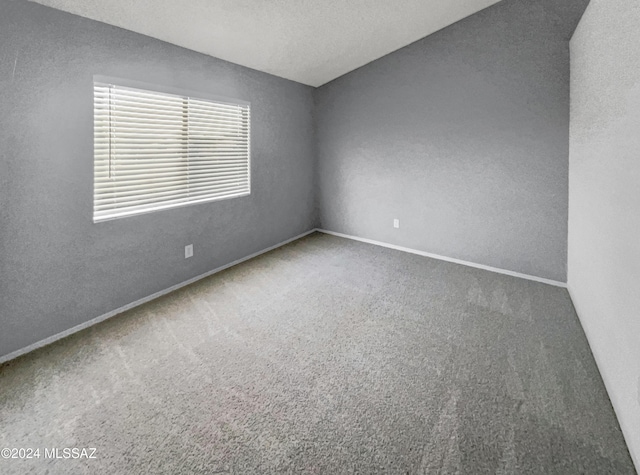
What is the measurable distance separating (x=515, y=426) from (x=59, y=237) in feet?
9.77

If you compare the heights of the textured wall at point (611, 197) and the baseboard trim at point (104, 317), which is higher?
the textured wall at point (611, 197)

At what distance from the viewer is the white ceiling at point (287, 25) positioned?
8.02 feet

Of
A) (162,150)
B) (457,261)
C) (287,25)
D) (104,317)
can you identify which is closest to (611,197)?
(457,261)

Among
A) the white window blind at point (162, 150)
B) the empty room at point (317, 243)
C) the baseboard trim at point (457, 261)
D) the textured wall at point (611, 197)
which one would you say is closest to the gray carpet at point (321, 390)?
the empty room at point (317, 243)

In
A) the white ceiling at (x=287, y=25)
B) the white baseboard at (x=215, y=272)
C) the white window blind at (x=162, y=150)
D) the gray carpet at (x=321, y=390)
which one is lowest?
the gray carpet at (x=321, y=390)

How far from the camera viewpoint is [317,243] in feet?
15.9

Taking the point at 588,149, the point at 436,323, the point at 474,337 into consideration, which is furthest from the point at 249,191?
the point at 588,149

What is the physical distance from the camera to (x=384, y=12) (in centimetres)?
324

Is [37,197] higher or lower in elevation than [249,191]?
lower

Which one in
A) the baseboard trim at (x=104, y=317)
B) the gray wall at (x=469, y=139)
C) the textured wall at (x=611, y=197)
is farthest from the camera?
the gray wall at (x=469, y=139)

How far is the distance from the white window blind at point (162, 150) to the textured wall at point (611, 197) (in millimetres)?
3177

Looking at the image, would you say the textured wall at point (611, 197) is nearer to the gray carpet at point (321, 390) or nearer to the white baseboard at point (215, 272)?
the gray carpet at point (321, 390)

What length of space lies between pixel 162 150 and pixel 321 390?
8.02 ft

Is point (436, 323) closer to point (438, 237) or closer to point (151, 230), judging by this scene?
point (438, 237)
